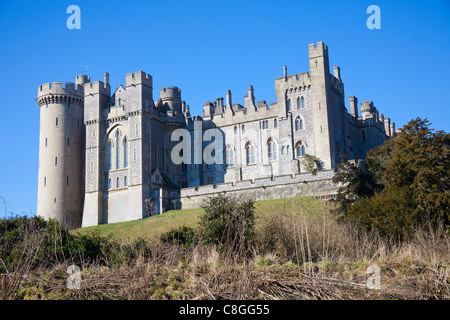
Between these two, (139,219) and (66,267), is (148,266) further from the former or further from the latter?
(139,219)

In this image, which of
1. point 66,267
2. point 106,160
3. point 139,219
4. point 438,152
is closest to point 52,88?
point 106,160

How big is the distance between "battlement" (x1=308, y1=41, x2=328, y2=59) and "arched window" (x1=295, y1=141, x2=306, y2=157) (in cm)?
751

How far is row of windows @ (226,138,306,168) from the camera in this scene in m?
44.6

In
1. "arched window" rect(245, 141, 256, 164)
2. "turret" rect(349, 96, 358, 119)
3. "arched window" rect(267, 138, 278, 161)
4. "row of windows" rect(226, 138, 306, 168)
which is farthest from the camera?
"turret" rect(349, 96, 358, 119)

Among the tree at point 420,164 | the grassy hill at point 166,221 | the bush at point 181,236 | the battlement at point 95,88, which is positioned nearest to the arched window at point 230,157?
the grassy hill at point 166,221

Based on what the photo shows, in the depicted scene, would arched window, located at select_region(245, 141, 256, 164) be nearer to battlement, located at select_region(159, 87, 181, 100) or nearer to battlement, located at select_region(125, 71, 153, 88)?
battlement, located at select_region(159, 87, 181, 100)

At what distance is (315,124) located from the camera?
43594 millimetres

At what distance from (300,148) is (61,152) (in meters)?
21.1

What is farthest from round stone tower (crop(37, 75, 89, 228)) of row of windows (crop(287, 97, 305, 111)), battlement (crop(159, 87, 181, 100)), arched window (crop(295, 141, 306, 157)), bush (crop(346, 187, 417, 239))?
bush (crop(346, 187, 417, 239))

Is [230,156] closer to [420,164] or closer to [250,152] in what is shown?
[250,152]

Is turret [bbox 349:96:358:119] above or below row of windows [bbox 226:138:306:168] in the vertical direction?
above

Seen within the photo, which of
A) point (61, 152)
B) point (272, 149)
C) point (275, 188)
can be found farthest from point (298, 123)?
point (61, 152)

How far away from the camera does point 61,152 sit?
152 feet
